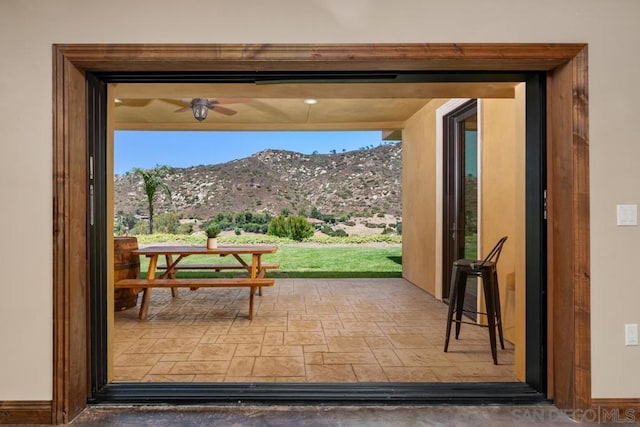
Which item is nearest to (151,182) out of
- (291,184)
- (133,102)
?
(133,102)

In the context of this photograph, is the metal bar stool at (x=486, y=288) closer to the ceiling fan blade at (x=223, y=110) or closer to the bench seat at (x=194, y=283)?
the bench seat at (x=194, y=283)

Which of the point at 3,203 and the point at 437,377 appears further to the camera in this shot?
the point at 437,377

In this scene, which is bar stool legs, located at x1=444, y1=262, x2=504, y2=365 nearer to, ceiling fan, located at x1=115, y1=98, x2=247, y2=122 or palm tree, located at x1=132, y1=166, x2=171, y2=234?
ceiling fan, located at x1=115, y1=98, x2=247, y2=122

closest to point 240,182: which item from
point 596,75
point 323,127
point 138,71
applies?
point 323,127

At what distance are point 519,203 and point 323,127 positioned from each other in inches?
175

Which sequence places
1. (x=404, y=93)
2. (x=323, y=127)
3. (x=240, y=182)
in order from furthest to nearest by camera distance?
(x=240, y=182), (x=323, y=127), (x=404, y=93)

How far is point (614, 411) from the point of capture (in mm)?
2152

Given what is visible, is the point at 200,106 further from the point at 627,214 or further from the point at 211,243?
the point at 627,214

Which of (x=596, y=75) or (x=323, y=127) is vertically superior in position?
(x=323, y=127)

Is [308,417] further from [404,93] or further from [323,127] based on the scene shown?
[323,127]

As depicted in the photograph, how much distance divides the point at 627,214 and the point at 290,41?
198cm

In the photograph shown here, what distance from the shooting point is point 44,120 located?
213 cm

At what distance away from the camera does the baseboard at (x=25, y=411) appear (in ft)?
6.93

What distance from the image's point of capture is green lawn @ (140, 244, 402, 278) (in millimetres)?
7551
